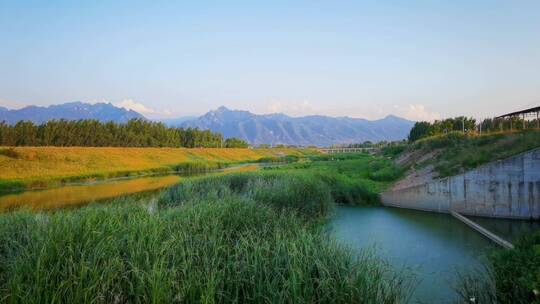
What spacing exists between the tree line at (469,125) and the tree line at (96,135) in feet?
194

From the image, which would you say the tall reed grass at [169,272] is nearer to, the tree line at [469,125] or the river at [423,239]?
the river at [423,239]

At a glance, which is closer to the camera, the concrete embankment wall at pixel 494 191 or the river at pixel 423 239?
the river at pixel 423 239

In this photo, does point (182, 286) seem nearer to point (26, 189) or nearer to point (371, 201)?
point (371, 201)

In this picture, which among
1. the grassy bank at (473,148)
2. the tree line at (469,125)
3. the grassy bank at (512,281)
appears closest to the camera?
the grassy bank at (512,281)

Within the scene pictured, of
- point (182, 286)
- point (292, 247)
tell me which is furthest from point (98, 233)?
point (292, 247)

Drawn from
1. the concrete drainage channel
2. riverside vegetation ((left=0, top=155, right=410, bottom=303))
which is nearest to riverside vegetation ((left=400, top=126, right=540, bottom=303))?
riverside vegetation ((left=0, top=155, right=410, bottom=303))

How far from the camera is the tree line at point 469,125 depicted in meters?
32.2

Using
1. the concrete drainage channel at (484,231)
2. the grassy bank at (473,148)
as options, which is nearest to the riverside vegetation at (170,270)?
the concrete drainage channel at (484,231)

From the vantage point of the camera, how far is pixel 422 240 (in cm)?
1440

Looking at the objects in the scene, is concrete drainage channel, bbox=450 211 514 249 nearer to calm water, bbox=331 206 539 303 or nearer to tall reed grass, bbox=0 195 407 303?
calm water, bbox=331 206 539 303

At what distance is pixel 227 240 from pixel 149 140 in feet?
280

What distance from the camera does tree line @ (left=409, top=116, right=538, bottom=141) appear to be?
32156 millimetres

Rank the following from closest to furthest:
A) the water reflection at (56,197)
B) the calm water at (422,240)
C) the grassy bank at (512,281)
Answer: the grassy bank at (512,281) → the calm water at (422,240) → the water reflection at (56,197)

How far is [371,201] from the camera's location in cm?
2297
